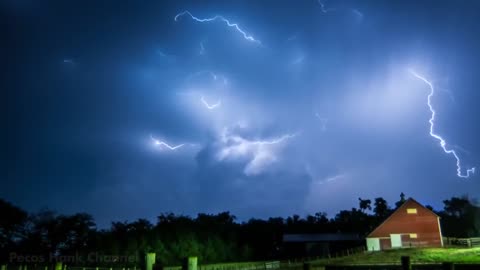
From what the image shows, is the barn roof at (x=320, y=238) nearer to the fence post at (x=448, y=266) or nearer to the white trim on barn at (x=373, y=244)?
the white trim on barn at (x=373, y=244)

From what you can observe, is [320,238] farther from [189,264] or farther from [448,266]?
[189,264]

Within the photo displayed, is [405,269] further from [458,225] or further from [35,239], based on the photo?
[458,225]

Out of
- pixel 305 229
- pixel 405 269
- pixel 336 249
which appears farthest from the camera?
pixel 305 229

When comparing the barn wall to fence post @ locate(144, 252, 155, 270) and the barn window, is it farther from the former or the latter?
fence post @ locate(144, 252, 155, 270)

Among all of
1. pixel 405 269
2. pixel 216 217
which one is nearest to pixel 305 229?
pixel 216 217

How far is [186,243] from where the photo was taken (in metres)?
51.4

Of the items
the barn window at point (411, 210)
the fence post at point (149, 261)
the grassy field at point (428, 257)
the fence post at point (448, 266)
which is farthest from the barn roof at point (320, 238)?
the fence post at point (149, 261)

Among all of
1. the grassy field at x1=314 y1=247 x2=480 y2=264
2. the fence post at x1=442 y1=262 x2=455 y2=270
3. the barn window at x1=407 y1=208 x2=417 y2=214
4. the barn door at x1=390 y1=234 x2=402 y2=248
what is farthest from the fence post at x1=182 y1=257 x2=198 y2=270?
the barn window at x1=407 y1=208 x2=417 y2=214

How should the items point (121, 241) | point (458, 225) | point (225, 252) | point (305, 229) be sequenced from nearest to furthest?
1. point (121, 241)
2. point (225, 252)
3. point (458, 225)
4. point (305, 229)

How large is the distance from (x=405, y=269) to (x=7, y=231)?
63.2m

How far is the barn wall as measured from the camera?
172 ft

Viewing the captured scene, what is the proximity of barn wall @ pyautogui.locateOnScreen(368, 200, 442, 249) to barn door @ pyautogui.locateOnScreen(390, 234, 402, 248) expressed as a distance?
38cm

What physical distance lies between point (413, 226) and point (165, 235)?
32.1 meters

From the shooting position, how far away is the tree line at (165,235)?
5000 centimetres
